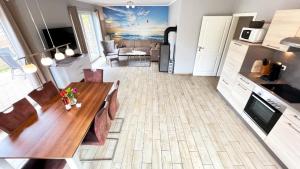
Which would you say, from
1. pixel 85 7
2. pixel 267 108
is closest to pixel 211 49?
pixel 267 108

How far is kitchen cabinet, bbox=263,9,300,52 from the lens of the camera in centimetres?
178

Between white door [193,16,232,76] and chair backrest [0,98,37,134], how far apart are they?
174 inches

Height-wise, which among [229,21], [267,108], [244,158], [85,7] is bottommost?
[244,158]

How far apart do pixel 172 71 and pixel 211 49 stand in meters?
1.51

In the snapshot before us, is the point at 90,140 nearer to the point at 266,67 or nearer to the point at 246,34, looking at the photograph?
the point at 266,67

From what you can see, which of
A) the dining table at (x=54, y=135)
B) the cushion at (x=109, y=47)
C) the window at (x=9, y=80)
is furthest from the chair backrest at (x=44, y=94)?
the cushion at (x=109, y=47)

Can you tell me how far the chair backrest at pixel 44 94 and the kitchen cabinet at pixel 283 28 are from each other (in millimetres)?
3816

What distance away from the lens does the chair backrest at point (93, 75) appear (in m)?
2.80

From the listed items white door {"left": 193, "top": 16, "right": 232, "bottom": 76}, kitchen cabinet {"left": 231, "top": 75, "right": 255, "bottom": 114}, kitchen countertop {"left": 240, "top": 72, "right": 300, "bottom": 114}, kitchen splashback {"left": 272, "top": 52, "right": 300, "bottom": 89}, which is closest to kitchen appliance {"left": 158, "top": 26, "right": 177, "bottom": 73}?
white door {"left": 193, "top": 16, "right": 232, "bottom": 76}

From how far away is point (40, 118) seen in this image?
1750 millimetres

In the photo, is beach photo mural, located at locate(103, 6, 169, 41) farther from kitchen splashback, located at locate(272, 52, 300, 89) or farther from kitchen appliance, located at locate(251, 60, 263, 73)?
kitchen splashback, located at locate(272, 52, 300, 89)

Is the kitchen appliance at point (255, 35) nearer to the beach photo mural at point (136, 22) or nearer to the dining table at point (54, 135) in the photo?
the dining table at point (54, 135)

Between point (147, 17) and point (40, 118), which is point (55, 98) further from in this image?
point (147, 17)

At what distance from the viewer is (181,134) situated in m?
2.43
